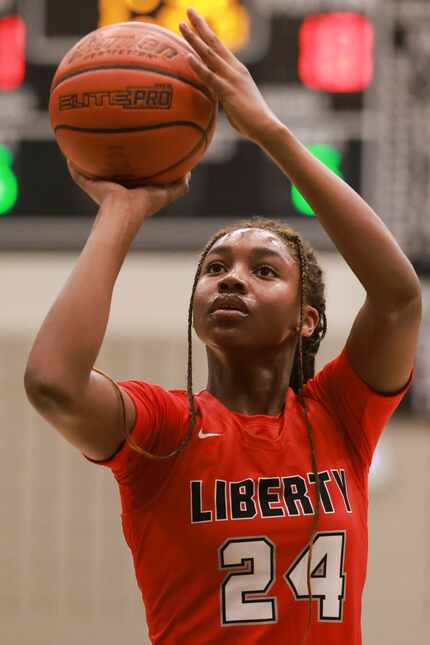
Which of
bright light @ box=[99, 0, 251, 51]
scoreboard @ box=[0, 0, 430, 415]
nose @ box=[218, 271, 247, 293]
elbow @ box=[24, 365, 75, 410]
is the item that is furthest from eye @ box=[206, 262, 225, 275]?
bright light @ box=[99, 0, 251, 51]

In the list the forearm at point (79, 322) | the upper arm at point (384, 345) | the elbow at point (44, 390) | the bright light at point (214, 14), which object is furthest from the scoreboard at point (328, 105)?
the elbow at point (44, 390)

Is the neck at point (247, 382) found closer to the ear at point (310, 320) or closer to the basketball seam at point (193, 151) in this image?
the ear at point (310, 320)

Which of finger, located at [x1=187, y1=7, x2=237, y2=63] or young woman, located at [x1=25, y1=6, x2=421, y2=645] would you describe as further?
finger, located at [x1=187, y1=7, x2=237, y2=63]

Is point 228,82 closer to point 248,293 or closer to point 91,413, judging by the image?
point 248,293

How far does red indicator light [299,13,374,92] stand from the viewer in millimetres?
5258

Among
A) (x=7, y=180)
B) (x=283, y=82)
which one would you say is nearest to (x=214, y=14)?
(x=283, y=82)

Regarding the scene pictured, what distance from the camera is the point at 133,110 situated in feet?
7.15

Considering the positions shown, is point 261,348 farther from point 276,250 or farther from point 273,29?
point 273,29

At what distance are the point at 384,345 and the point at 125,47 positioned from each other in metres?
0.82

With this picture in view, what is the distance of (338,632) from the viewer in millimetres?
2129

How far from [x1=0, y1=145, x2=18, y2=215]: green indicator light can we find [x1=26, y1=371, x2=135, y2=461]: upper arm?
137 inches

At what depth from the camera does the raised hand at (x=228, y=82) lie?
2.08 metres

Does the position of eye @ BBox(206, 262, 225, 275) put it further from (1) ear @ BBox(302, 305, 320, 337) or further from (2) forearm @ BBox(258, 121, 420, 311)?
(2) forearm @ BBox(258, 121, 420, 311)

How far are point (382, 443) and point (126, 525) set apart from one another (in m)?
3.38
